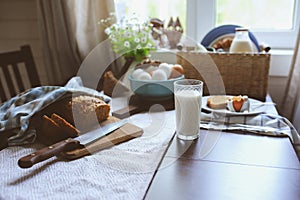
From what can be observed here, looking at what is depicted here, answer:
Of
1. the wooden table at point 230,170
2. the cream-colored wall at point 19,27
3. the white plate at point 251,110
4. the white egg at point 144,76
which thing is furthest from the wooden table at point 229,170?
the cream-colored wall at point 19,27

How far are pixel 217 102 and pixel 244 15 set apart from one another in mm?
876

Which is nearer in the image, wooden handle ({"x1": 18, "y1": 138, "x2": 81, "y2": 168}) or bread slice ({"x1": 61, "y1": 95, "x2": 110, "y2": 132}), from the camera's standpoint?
wooden handle ({"x1": 18, "y1": 138, "x2": 81, "y2": 168})

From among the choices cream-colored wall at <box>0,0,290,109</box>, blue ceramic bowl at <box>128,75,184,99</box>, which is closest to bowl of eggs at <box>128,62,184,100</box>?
blue ceramic bowl at <box>128,75,184,99</box>

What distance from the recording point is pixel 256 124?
3.22 feet

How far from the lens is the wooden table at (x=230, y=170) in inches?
25.4

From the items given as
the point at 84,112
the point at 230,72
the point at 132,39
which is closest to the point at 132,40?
the point at 132,39

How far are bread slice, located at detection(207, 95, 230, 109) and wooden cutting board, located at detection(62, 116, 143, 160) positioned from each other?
29 centimetres

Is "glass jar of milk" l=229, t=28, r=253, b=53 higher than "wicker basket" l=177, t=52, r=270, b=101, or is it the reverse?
"glass jar of milk" l=229, t=28, r=253, b=53

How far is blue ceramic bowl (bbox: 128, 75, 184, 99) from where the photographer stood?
1166 millimetres

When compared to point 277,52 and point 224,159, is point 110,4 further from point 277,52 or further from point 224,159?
point 224,159

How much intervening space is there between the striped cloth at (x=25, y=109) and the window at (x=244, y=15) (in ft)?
2.58

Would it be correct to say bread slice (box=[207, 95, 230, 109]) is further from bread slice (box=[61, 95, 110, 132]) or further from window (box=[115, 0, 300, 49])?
window (box=[115, 0, 300, 49])

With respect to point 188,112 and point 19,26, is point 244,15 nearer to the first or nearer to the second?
point 188,112

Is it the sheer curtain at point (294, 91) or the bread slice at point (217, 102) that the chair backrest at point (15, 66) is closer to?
the bread slice at point (217, 102)
